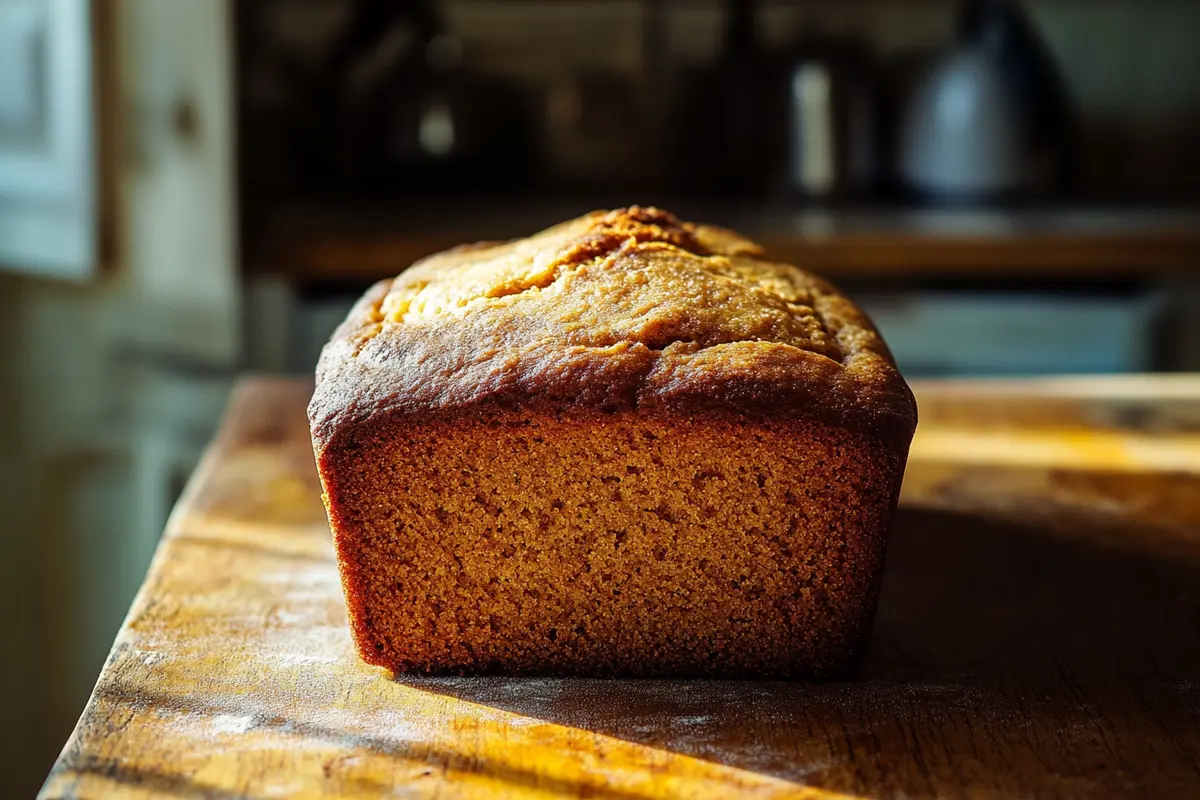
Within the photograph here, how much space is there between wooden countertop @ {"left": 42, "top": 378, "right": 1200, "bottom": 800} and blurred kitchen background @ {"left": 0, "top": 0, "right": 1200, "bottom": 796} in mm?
1075

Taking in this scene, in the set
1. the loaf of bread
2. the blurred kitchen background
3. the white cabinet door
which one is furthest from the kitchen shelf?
the loaf of bread

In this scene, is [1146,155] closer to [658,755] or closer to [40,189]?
[40,189]

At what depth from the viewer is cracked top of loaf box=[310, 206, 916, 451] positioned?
0.99 m

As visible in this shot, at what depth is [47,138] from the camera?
2.24 metres

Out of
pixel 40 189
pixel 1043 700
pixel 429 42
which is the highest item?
pixel 429 42

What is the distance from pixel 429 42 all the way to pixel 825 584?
224cm

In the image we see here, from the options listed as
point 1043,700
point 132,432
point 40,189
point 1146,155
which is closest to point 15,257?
point 40,189

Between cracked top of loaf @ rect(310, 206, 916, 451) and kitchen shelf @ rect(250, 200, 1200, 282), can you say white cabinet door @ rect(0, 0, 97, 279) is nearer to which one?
kitchen shelf @ rect(250, 200, 1200, 282)

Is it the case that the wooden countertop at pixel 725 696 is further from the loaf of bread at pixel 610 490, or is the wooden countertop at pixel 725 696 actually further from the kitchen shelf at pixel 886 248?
the kitchen shelf at pixel 886 248

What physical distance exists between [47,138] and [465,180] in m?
1.03

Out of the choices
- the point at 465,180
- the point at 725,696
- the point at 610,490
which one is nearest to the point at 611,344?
the point at 610,490

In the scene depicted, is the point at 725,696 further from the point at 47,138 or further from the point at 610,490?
the point at 47,138

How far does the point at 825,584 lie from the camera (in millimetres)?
1030

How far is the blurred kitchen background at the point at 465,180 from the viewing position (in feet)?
7.70
